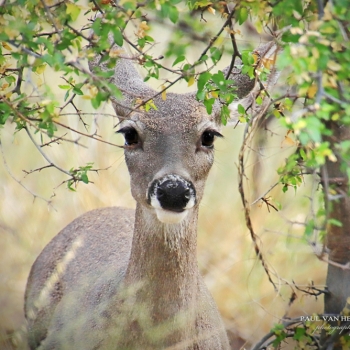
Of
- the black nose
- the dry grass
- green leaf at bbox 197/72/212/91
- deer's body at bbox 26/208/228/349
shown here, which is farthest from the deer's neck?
the dry grass

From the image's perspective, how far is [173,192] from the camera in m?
3.82

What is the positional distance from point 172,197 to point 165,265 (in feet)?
1.81

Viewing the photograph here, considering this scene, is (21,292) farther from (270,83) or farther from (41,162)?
(270,83)

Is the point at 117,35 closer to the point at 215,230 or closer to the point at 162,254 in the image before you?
the point at 162,254

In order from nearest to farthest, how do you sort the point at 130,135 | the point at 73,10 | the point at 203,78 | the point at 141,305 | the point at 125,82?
the point at 73,10 → the point at 203,78 → the point at 141,305 → the point at 130,135 → the point at 125,82

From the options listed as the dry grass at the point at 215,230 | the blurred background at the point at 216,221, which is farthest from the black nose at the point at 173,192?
the dry grass at the point at 215,230

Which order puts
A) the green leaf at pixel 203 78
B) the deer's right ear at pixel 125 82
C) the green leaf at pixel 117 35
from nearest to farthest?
1. the green leaf at pixel 117 35
2. the green leaf at pixel 203 78
3. the deer's right ear at pixel 125 82

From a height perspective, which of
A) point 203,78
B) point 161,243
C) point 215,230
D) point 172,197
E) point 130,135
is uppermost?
point 215,230

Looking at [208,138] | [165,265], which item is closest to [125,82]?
[208,138]

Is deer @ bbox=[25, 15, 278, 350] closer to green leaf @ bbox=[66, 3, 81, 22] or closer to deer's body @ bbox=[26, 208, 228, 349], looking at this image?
deer's body @ bbox=[26, 208, 228, 349]

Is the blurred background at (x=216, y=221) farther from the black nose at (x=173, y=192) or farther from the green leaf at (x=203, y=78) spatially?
the green leaf at (x=203, y=78)

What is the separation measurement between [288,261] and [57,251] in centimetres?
184

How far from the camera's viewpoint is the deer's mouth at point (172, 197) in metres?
3.83

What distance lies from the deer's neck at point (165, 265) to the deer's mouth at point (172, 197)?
25 centimetres
